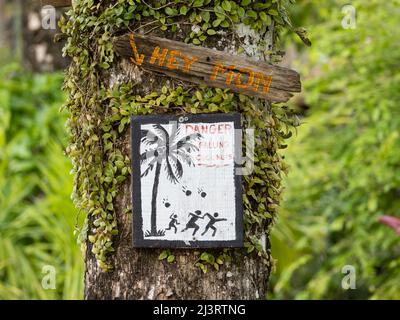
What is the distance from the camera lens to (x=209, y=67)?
2504 millimetres

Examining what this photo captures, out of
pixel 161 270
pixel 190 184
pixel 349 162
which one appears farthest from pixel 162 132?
pixel 349 162

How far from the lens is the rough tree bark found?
8.26ft

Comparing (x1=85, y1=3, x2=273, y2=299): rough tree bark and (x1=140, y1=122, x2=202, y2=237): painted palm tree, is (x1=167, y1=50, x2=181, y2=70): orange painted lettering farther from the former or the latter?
(x1=140, y1=122, x2=202, y2=237): painted palm tree

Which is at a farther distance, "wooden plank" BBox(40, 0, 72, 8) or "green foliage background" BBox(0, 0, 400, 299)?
"green foliage background" BBox(0, 0, 400, 299)

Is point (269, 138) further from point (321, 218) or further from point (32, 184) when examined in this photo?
point (32, 184)

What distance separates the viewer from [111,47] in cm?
257

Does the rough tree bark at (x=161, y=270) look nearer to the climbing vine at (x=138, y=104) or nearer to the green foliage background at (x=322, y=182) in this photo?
the climbing vine at (x=138, y=104)

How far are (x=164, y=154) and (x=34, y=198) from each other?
3.49 meters

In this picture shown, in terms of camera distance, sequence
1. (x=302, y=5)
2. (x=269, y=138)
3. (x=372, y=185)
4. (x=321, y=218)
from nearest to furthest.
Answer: (x=269, y=138) → (x=372, y=185) → (x=321, y=218) → (x=302, y=5)

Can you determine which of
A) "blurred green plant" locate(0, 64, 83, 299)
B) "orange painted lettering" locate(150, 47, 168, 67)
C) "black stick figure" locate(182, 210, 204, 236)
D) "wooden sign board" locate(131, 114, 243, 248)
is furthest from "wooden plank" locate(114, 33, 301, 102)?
"blurred green plant" locate(0, 64, 83, 299)

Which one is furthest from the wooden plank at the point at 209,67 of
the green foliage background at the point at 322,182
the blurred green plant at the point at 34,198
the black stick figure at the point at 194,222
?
the blurred green plant at the point at 34,198

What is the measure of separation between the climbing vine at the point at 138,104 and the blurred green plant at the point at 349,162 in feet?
7.50
